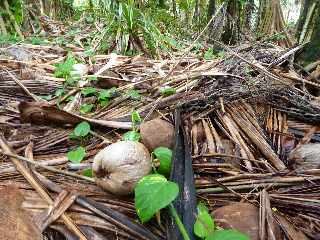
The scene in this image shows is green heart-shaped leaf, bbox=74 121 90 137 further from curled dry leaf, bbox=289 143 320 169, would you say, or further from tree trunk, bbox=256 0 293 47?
tree trunk, bbox=256 0 293 47

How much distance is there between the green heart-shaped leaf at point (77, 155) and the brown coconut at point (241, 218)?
599 mm

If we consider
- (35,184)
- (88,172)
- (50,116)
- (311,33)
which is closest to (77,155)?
(88,172)

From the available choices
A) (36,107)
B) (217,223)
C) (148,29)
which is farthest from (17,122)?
(148,29)

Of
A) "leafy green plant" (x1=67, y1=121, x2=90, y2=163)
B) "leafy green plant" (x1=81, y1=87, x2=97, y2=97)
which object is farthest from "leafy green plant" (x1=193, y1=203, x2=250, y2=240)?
"leafy green plant" (x1=81, y1=87, x2=97, y2=97)

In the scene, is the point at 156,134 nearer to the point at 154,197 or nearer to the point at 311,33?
the point at 154,197

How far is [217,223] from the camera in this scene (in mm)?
1120

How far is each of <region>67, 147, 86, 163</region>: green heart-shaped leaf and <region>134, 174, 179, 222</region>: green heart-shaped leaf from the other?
42cm

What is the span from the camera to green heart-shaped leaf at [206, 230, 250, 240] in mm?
979

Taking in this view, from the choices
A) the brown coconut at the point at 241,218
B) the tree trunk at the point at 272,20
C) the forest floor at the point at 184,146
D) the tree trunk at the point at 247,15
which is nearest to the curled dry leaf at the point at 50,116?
the forest floor at the point at 184,146

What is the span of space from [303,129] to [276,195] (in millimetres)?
524

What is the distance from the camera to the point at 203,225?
3.48 feet

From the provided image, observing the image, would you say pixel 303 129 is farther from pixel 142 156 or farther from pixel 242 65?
pixel 142 156

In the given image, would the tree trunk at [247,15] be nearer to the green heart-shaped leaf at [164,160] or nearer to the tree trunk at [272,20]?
the tree trunk at [272,20]

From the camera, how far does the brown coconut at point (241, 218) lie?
109 cm
